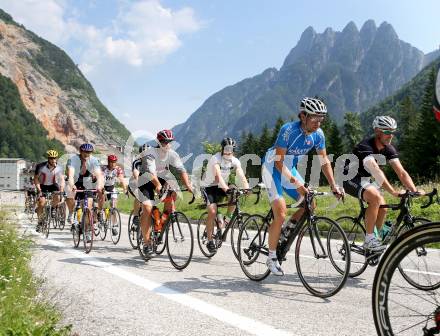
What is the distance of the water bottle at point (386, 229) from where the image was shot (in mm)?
6457

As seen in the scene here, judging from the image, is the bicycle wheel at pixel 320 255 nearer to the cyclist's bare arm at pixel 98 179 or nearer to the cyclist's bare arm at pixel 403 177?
the cyclist's bare arm at pixel 403 177

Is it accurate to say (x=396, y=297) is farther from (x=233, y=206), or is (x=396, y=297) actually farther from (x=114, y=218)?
→ (x=114, y=218)

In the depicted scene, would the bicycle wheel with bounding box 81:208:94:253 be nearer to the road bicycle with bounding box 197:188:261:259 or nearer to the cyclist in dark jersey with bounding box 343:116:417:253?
the road bicycle with bounding box 197:188:261:259

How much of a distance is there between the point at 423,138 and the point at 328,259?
50284 mm

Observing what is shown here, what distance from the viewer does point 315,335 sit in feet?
12.8

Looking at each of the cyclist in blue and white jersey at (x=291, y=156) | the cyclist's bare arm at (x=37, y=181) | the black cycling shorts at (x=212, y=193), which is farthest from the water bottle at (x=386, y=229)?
the cyclist's bare arm at (x=37, y=181)

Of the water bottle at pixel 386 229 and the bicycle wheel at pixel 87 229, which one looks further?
the bicycle wheel at pixel 87 229

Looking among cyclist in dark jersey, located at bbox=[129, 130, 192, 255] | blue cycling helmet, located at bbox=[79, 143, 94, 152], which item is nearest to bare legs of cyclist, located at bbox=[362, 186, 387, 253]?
cyclist in dark jersey, located at bbox=[129, 130, 192, 255]

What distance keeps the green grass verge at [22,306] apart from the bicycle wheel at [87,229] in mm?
2880

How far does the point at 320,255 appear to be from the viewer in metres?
5.76

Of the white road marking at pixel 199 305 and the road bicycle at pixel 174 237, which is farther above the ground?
the road bicycle at pixel 174 237

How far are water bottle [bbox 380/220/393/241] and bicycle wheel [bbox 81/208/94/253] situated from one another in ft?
19.3

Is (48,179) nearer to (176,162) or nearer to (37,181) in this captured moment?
(37,181)

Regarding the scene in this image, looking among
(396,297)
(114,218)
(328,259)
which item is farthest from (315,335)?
(114,218)
